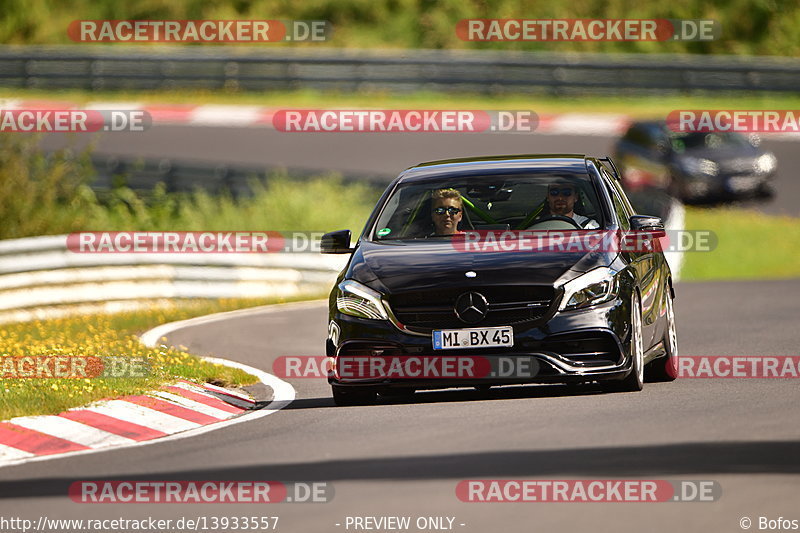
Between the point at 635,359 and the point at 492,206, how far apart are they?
1661 mm

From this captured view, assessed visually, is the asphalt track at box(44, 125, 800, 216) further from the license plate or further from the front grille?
the license plate

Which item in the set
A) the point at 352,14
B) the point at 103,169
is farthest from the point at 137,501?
the point at 352,14

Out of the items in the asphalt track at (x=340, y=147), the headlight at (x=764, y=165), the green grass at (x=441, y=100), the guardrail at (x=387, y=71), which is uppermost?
the guardrail at (x=387, y=71)

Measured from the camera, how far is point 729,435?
8.44m

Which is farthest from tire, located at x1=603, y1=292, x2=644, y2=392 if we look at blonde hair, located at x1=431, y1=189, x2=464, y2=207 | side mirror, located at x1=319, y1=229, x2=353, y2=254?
side mirror, located at x1=319, y1=229, x2=353, y2=254

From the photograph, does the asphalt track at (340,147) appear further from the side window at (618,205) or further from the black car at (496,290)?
the black car at (496,290)

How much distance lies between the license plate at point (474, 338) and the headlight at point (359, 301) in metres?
0.43


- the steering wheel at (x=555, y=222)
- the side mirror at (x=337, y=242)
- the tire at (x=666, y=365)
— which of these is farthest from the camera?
the tire at (x=666, y=365)

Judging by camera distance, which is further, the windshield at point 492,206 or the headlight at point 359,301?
the windshield at point 492,206

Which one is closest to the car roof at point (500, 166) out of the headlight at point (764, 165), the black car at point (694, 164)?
the black car at point (694, 164)

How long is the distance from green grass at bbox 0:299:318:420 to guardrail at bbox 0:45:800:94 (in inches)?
705

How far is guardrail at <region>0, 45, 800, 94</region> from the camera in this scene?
3506 centimetres

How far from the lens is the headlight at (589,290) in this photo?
9930 mm

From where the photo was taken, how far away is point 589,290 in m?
10.0
